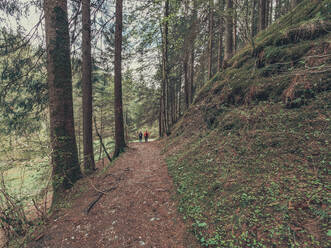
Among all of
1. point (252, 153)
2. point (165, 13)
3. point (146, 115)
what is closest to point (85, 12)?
point (165, 13)

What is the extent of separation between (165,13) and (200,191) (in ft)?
41.0

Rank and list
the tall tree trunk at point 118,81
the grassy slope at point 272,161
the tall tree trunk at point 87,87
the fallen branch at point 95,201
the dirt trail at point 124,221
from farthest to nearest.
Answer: the tall tree trunk at point 118,81 → the tall tree trunk at point 87,87 → the fallen branch at point 95,201 → the dirt trail at point 124,221 → the grassy slope at point 272,161

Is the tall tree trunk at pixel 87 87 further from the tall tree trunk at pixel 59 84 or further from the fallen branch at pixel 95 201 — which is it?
the fallen branch at pixel 95 201

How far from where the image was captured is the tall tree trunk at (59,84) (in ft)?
14.4

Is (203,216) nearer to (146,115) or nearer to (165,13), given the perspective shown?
(165,13)

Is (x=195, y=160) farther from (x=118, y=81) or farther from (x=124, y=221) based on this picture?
(x=118, y=81)

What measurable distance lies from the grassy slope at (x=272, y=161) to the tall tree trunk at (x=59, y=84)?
363 centimetres

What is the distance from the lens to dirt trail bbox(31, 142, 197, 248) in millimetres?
2640

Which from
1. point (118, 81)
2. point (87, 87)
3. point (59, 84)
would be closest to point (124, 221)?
point (59, 84)

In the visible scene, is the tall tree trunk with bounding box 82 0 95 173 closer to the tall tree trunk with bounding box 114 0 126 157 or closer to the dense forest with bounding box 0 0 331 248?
the dense forest with bounding box 0 0 331 248

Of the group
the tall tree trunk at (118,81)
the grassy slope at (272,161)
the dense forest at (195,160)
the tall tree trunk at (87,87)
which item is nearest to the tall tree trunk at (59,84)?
the dense forest at (195,160)

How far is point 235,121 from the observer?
16.2 ft

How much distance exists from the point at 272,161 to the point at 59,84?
6130 mm

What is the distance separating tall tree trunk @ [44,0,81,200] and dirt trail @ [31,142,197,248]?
3.97 ft
